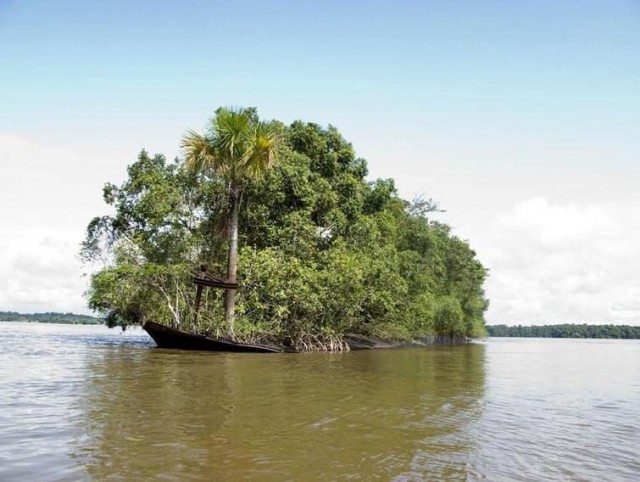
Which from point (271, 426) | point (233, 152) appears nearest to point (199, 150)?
point (233, 152)

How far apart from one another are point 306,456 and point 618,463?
3850mm

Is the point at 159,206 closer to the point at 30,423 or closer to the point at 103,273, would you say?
the point at 103,273

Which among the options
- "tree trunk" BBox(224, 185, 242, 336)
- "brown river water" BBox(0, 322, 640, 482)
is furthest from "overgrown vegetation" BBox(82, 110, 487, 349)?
"brown river water" BBox(0, 322, 640, 482)

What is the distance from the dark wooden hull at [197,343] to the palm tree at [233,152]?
90cm

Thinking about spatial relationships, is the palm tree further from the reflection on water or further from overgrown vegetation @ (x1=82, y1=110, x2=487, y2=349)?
the reflection on water

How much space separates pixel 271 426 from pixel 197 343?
630 inches

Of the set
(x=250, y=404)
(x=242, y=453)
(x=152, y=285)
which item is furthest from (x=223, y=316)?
(x=242, y=453)

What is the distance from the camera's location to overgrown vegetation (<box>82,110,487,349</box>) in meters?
24.5

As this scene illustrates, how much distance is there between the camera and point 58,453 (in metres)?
5.51

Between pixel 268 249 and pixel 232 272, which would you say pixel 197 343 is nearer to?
pixel 232 272

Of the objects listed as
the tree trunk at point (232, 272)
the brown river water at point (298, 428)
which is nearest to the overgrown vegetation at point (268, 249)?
the tree trunk at point (232, 272)

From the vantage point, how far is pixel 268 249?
24953 millimetres

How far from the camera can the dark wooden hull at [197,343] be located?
72.9 feet

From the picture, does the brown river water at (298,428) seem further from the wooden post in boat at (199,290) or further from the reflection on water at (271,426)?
the wooden post in boat at (199,290)
